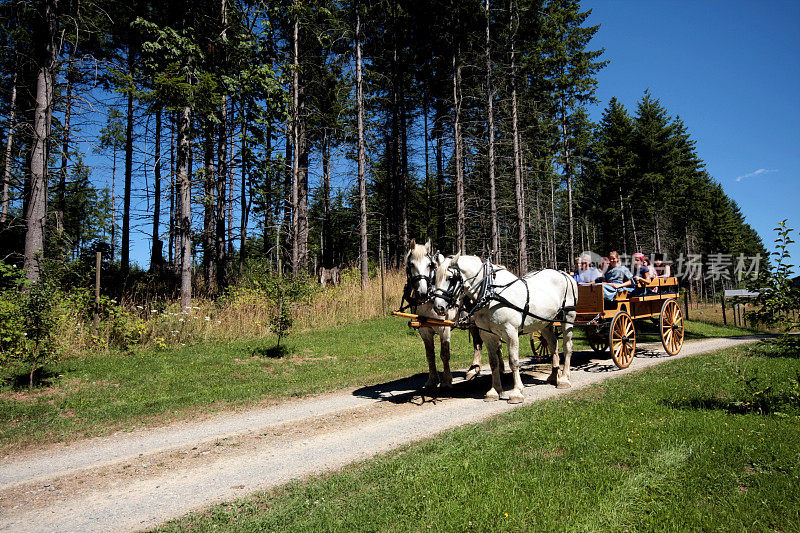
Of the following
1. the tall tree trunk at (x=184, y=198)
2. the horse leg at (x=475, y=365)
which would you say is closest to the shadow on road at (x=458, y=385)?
the horse leg at (x=475, y=365)

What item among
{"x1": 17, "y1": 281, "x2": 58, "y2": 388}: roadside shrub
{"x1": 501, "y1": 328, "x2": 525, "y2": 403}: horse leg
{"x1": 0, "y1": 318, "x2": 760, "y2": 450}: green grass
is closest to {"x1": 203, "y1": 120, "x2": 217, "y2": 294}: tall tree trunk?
{"x1": 0, "y1": 318, "x2": 760, "y2": 450}: green grass

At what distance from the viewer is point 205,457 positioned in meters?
5.08

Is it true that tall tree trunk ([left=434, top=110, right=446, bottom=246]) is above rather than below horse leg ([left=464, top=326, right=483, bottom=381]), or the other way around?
above

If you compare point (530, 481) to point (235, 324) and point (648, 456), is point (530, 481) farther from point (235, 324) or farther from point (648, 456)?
point (235, 324)

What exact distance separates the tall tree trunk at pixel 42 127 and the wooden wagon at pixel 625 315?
1351 cm

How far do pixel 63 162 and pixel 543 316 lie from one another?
23.8 metres

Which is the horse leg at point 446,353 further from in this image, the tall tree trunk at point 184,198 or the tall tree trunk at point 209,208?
the tall tree trunk at point 209,208

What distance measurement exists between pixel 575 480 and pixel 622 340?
689 centimetres

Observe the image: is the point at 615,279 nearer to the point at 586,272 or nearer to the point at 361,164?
the point at 586,272

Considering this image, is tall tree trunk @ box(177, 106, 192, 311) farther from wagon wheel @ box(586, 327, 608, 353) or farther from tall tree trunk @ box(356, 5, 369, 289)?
wagon wheel @ box(586, 327, 608, 353)

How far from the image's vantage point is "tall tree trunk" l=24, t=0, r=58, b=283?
10.4 metres

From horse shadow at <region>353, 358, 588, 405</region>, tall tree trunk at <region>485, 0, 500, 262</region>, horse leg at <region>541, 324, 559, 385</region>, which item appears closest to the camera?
horse shadow at <region>353, 358, 588, 405</region>

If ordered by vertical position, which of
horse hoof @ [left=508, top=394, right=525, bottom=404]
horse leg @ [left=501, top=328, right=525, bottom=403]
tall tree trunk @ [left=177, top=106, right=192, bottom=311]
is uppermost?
tall tree trunk @ [left=177, top=106, right=192, bottom=311]

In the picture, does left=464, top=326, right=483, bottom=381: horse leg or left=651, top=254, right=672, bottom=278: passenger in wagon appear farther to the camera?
left=651, top=254, right=672, bottom=278: passenger in wagon
